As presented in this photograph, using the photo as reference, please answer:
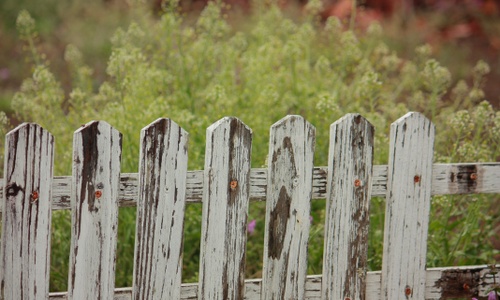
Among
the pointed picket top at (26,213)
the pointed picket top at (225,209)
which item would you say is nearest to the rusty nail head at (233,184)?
the pointed picket top at (225,209)

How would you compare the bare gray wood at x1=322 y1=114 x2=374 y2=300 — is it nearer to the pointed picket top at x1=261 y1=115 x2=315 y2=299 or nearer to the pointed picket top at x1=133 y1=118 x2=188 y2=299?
the pointed picket top at x1=261 y1=115 x2=315 y2=299

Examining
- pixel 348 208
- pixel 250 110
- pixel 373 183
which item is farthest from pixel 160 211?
pixel 250 110

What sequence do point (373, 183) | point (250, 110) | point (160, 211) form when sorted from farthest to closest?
point (250, 110) → point (373, 183) → point (160, 211)

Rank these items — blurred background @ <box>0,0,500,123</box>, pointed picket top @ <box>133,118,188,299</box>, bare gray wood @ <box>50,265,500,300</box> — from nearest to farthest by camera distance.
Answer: pointed picket top @ <box>133,118,188,299</box> < bare gray wood @ <box>50,265,500,300</box> < blurred background @ <box>0,0,500,123</box>

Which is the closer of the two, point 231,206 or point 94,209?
point 94,209

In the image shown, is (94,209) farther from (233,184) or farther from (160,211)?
(233,184)

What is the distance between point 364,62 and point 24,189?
2335mm

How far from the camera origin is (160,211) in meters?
2.27

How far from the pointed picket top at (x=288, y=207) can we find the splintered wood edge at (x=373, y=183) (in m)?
0.05

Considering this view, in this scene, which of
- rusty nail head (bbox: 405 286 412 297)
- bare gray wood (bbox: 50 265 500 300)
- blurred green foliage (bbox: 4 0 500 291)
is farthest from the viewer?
blurred green foliage (bbox: 4 0 500 291)

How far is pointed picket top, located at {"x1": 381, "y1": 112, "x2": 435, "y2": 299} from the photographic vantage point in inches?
99.0

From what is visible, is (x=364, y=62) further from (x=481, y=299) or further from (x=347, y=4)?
(x=347, y=4)

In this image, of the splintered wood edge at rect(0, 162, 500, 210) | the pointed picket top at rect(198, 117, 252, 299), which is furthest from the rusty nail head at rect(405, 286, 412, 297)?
the pointed picket top at rect(198, 117, 252, 299)

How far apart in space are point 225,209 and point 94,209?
44 cm
